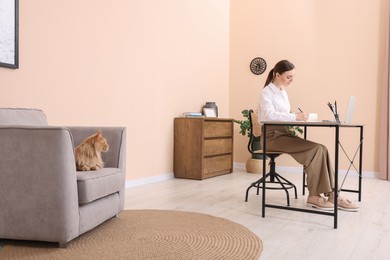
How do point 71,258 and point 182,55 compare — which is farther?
point 182,55

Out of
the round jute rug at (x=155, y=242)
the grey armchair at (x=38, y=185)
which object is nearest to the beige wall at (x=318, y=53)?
the round jute rug at (x=155, y=242)

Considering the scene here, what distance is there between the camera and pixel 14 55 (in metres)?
2.88

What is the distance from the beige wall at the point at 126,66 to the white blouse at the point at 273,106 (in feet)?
4.88

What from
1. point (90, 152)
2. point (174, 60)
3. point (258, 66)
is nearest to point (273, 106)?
point (90, 152)

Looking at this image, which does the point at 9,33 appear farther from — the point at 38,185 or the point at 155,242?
the point at 155,242

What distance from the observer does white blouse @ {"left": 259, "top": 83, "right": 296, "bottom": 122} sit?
3.10m

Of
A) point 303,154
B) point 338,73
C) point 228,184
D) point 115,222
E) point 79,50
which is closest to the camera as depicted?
point 115,222

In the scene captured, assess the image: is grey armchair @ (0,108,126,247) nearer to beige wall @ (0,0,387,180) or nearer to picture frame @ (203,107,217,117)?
beige wall @ (0,0,387,180)

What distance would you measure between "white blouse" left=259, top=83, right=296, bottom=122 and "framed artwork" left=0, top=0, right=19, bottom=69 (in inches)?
76.0

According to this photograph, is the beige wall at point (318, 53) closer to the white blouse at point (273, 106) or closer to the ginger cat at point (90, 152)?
the white blouse at point (273, 106)

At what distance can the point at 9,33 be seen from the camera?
284cm

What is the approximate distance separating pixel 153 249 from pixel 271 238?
74cm

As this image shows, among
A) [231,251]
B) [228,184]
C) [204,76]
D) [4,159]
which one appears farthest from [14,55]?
[204,76]

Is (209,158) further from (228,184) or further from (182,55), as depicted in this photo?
(182,55)
